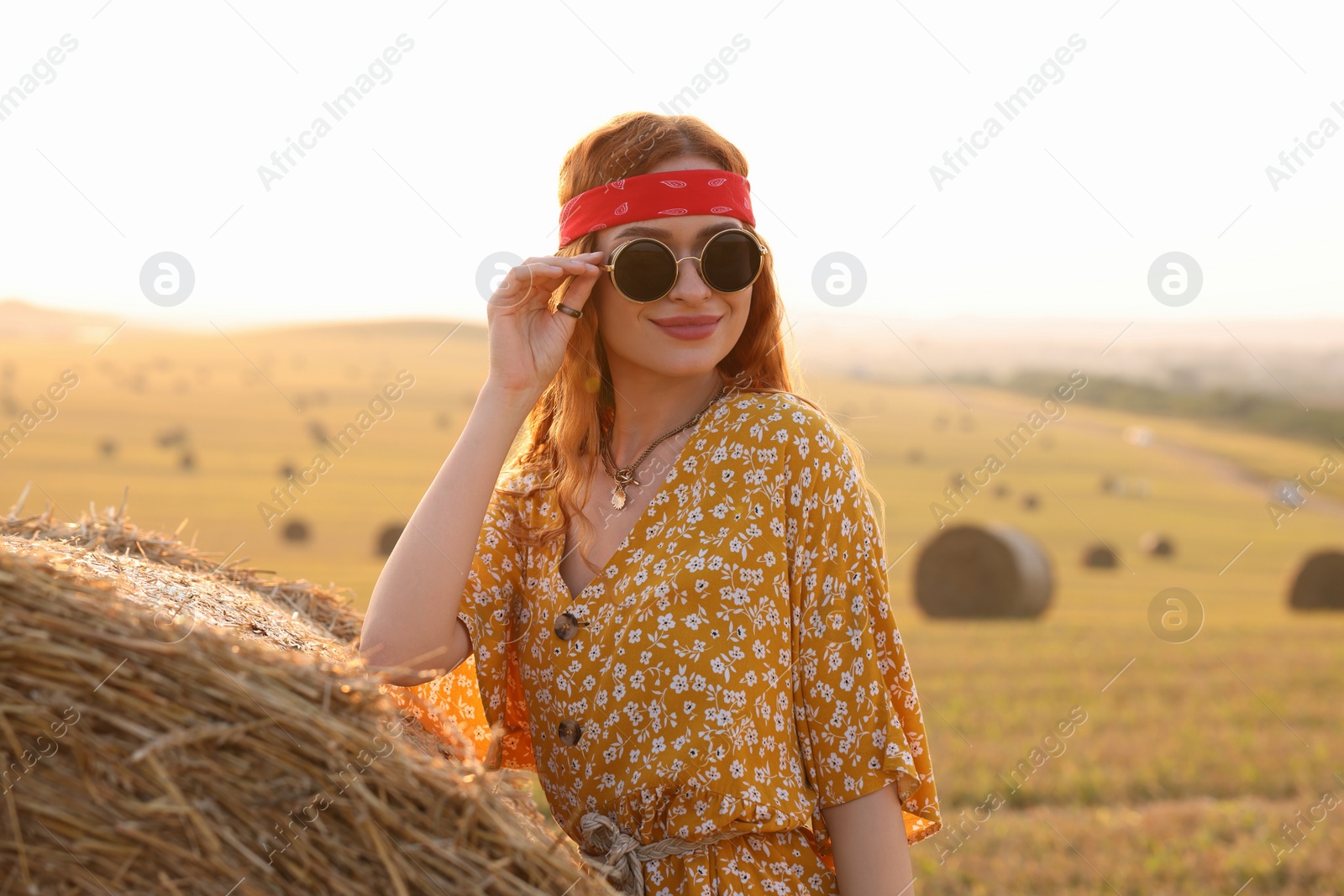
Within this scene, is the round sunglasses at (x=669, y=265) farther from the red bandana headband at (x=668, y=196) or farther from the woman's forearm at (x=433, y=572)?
the woman's forearm at (x=433, y=572)

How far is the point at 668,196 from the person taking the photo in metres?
2.39

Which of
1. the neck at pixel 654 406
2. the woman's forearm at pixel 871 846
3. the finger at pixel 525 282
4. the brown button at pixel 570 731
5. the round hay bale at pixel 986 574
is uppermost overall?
the finger at pixel 525 282

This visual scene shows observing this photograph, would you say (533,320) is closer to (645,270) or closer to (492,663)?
(645,270)

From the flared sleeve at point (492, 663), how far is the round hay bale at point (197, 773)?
28.1 inches

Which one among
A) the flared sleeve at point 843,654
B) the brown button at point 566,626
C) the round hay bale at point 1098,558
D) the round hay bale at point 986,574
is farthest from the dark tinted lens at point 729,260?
the round hay bale at point 1098,558

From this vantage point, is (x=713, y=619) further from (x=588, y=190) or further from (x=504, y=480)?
(x=588, y=190)

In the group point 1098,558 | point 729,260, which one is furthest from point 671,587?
point 1098,558

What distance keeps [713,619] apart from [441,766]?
0.74 metres

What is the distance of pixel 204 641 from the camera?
1434mm

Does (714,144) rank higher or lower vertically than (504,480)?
higher

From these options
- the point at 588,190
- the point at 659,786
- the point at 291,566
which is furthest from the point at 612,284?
the point at 291,566

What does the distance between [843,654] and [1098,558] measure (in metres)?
21.8

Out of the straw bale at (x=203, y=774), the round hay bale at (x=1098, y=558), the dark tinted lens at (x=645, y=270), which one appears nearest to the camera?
the straw bale at (x=203, y=774)

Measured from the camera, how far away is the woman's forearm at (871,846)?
204 centimetres
